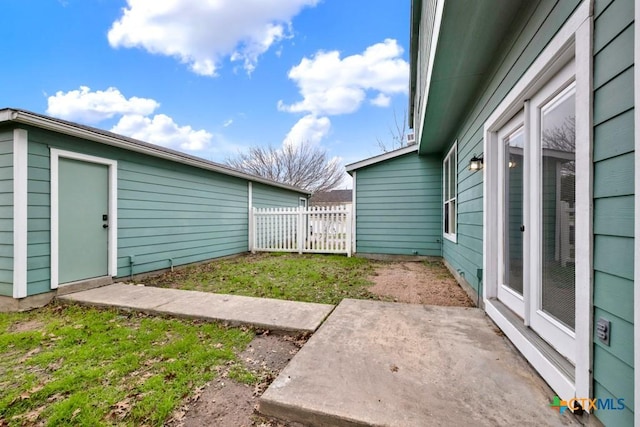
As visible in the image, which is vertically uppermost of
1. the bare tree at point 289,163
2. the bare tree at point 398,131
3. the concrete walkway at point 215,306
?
the bare tree at point 398,131

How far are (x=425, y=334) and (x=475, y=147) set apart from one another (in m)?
2.59

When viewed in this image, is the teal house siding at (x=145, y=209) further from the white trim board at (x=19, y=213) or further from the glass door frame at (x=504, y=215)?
the glass door frame at (x=504, y=215)

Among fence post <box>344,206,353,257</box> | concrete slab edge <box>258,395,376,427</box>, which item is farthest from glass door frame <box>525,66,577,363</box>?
fence post <box>344,206,353,257</box>

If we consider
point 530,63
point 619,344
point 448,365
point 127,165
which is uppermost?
point 530,63

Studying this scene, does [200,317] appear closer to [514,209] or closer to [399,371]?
[399,371]

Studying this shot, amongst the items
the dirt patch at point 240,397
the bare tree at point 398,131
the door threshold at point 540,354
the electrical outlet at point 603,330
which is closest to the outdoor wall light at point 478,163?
the door threshold at point 540,354

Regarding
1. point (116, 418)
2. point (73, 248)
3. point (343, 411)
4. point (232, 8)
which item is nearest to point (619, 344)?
point (343, 411)

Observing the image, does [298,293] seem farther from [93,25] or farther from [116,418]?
[93,25]

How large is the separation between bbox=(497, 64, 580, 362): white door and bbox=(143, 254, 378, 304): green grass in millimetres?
1929

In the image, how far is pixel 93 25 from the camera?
26.1 ft

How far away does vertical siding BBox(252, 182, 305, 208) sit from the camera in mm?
8648

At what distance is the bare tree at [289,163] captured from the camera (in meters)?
19.3

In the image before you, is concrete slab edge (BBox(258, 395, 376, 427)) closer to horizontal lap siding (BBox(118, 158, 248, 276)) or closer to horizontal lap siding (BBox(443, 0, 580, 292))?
horizontal lap siding (BBox(443, 0, 580, 292))

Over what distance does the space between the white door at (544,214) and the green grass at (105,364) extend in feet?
7.11
